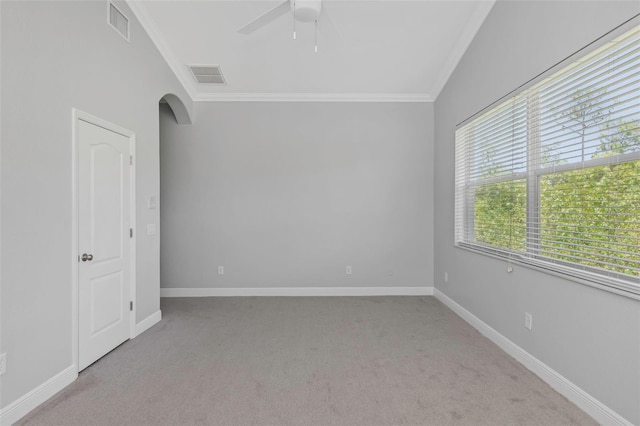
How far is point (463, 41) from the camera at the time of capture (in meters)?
3.26

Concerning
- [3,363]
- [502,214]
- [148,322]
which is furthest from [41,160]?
[502,214]

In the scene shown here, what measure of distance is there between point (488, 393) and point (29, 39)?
3851 millimetres

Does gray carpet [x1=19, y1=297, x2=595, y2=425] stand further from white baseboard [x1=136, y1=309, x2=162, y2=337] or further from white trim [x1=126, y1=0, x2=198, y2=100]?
white trim [x1=126, y1=0, x2=198, y2=100]

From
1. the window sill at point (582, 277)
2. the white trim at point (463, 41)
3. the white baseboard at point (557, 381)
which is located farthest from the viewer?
the white trim at point (463, 41)

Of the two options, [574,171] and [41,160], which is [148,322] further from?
[574,171]

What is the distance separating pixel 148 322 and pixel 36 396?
1.31m

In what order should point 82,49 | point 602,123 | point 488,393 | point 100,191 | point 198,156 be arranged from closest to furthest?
point 602,123 < point 488,393 < point 82,49 < point 100,191 < point 198,156

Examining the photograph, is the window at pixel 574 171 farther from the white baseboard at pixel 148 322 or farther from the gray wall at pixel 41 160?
the white baseboard at pixel 148 322

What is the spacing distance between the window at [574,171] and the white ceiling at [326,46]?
1118 mm

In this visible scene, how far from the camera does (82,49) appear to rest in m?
2.27

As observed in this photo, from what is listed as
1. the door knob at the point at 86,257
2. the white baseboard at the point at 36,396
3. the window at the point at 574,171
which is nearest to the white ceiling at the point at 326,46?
the window at the point at 574,171

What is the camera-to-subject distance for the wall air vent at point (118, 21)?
2.59m

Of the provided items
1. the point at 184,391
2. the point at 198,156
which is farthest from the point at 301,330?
the point at 198,156

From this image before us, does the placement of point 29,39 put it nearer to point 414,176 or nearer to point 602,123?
point 602,123
